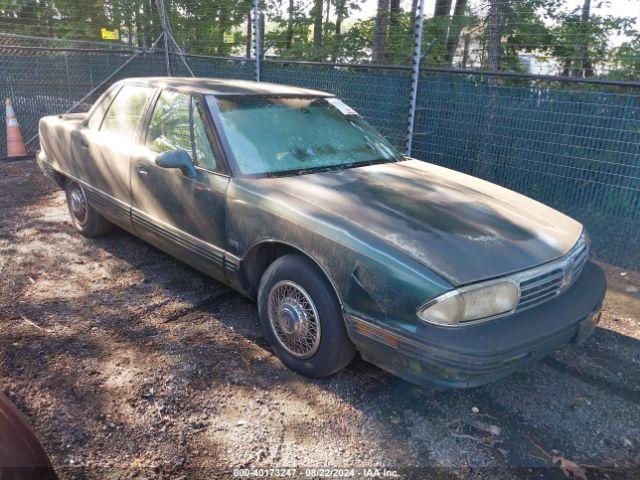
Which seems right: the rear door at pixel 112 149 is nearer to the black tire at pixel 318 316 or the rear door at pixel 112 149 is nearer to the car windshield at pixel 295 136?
the car windshield at pixel 295 136

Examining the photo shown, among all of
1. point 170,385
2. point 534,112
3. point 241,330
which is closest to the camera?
point 170,385

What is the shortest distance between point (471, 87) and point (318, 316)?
4.02 metres

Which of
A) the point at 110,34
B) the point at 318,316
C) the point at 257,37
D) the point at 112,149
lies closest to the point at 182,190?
the point at 112,149

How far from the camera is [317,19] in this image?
10.6m

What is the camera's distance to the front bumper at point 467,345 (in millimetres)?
2436

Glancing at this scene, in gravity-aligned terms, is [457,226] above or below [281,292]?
above

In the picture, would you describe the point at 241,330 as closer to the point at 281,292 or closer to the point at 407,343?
the point at 281,292

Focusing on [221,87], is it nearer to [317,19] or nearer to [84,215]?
[84,215]

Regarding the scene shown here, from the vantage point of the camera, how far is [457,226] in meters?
2.91

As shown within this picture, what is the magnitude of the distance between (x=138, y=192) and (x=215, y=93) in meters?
1.01

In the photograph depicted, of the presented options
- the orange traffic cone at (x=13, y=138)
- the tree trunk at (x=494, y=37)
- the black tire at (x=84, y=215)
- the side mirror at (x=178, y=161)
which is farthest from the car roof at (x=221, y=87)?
the orange traffic cone at (x=13, y=138)

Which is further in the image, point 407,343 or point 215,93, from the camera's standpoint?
point 215,93

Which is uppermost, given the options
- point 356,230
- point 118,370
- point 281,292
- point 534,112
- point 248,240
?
point 534,112

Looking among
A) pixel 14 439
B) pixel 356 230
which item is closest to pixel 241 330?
pixel 356 230
